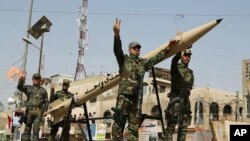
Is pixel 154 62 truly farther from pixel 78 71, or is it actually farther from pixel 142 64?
pixel 78 71

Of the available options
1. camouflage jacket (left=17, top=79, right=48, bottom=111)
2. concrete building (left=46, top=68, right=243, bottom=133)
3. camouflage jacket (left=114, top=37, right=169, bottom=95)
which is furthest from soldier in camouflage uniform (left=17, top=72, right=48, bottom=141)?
concrete building (left=46, top=68, right=243, bottom=133)

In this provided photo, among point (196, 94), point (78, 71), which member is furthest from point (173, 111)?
point (78, 71)

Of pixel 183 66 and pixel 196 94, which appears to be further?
pixel 196 94

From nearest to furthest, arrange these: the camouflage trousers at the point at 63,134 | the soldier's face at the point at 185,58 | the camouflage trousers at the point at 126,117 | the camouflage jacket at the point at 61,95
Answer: the camouflage trousers at the point at 126,117, the soldier's face at the point at 185,58, the camouflage trousers at the point at 63,134, the camouflage jacket at the point at 61,95

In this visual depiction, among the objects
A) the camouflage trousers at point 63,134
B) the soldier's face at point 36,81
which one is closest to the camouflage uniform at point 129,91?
the camouflage trousers at point 63,134

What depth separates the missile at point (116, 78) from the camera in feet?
27.8

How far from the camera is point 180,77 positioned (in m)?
8.70

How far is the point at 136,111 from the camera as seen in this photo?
8266mm

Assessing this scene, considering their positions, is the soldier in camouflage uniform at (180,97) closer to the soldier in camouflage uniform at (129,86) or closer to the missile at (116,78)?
the missile at (116,78)

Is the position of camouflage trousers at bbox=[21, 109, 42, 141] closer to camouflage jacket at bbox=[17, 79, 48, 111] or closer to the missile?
camouflage jacket at bbox=[17, 79, 48, 111]

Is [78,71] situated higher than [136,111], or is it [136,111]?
[78,71]

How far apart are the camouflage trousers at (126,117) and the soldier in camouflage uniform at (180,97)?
28.6 inches

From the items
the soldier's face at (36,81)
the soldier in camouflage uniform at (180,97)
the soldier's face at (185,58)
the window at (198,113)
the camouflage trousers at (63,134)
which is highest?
the window at (198,113)

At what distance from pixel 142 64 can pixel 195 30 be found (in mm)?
1183
